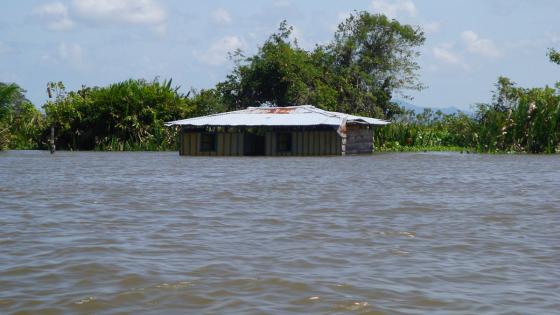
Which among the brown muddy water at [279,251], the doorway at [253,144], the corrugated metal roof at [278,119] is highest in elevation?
the corrugated metal roof at [278,119]

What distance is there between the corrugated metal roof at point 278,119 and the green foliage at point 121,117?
598 cm

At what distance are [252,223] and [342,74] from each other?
41.3m

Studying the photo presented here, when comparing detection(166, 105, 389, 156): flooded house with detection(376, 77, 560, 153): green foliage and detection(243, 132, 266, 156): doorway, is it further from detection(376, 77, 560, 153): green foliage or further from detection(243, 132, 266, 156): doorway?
detection(376, 77, 560, 153): green foliage

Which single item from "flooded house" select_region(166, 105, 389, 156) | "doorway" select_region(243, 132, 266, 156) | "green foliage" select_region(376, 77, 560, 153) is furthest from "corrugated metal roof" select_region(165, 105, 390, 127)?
"green foliage" select_region(376, 77, 560, 153)

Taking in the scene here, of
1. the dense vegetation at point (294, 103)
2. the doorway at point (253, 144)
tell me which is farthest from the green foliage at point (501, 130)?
the doorway at point (253, 144)

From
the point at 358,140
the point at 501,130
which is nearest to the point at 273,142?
the point at 358,140

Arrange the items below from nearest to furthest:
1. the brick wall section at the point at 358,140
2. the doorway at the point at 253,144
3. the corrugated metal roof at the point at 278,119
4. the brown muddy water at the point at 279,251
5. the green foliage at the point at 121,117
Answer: the brown muddy water at the point at 279,251 < the corrugated metal roof at the point at 278,119 < the brick wall section at the point at 358,140 < the doorway at the point at 253,144 < the green foliage at the point at 121,117

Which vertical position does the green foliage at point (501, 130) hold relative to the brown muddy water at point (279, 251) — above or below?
above

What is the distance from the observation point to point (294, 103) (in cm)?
4406

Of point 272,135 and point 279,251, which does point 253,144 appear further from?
point 279,251

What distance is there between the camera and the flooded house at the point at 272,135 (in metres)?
32.8

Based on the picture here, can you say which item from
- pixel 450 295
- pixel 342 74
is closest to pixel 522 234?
pixel 450 295

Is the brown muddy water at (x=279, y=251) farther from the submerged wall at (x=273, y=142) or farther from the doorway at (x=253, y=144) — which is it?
the doorway at (x=253, y=144)

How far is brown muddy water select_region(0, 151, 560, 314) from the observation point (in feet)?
17.0
